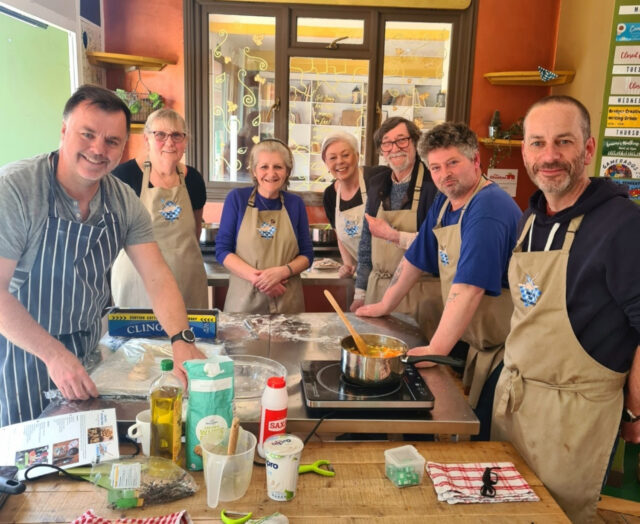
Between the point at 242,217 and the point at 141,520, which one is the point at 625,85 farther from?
the point at 141,520

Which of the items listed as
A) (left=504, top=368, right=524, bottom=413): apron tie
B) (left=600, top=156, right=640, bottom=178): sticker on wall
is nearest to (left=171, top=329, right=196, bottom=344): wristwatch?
(left=504, top=368, right=524, bottom=413): apron tie

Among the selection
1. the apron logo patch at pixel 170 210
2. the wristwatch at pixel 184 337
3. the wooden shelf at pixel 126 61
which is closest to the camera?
the wristwatch at pixel 184 337

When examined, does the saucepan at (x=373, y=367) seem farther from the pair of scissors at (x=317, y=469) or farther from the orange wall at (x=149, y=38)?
the orange wall at (x=149, y=38)

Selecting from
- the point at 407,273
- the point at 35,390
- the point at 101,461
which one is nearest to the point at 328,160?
the point at 407,273

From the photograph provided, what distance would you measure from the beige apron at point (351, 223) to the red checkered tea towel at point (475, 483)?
6.71ft

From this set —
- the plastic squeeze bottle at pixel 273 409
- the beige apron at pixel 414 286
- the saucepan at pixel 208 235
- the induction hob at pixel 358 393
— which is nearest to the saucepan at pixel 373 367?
the induction hob at pixel 358 393

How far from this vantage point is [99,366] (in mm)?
1718

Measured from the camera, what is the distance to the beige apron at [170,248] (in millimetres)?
2775

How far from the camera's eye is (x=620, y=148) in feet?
11.1

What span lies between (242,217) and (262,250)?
0.20m

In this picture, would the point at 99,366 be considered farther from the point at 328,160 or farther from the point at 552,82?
the point at 552,82

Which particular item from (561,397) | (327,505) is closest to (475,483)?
(327,505)

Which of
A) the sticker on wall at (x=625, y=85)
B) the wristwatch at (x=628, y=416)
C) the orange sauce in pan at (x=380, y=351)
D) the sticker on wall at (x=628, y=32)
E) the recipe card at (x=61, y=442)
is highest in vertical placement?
the sticker on wall at (x=628, y=32)

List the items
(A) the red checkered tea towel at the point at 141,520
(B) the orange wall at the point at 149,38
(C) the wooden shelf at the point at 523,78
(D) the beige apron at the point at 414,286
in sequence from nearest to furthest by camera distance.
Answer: (A) the red checkered tea towel at the point at 141,520 → (D) the beige apron at the point at 414,286 → (C) the wooden shelf at the point at 523,78 → (B) the orange wall at the point at 149,38
